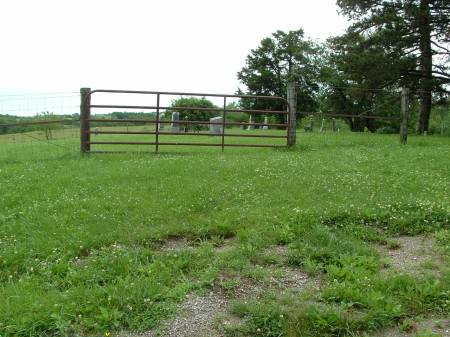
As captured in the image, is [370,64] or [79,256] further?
[370,64]

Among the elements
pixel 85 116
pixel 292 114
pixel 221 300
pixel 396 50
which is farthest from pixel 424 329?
pixel 396 50

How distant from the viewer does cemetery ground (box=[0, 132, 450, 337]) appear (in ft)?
11.7

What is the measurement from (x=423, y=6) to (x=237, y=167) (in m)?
20.0

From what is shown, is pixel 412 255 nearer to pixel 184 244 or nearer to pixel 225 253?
pixel 225 253

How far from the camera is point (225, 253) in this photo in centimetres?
471

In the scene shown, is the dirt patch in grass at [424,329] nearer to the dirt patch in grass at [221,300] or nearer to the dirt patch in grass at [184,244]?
the dirt patch in grass at [221,300]

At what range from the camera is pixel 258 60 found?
5459 centimetres

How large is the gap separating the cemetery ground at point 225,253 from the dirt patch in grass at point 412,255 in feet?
0.07

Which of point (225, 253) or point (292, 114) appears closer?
point (225, 253)

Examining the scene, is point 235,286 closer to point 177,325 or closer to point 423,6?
point 177,325

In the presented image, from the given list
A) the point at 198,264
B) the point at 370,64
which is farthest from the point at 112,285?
the point at 370,64

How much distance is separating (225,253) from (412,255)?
210 cm

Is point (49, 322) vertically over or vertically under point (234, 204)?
under

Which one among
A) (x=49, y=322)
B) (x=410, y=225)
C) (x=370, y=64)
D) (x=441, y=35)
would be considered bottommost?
(x=49, y=322)
